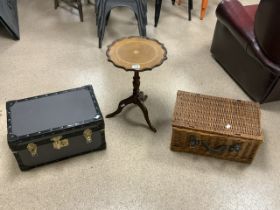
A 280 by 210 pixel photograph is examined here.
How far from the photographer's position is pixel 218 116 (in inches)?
71.1

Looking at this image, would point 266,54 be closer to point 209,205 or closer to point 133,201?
point 209,205

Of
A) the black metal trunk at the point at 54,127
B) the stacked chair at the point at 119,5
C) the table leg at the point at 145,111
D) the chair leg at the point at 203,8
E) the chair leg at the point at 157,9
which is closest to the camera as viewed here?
the black metal trunk at the point at 54,127

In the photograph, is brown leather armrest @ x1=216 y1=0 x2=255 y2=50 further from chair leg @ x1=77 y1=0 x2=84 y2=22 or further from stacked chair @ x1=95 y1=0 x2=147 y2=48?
chair leg @ x1=77 y1=0 x2=84 y2=22

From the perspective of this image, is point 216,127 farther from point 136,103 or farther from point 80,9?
point 80,9

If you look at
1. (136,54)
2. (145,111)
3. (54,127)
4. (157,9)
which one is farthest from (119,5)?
(54,127)

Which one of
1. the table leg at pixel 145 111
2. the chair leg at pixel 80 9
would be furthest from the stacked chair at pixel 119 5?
the table leg at pixel 145 111

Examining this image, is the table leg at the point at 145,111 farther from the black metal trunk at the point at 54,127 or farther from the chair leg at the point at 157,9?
the chair leg at the point at 157,9

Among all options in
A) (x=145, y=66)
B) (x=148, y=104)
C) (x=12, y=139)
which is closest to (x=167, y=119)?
(x=148, y=104)

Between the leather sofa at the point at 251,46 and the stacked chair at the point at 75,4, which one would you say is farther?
the stacked chair at the point at 75,4

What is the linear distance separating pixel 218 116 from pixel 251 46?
23.3 inches

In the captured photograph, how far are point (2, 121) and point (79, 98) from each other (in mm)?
660

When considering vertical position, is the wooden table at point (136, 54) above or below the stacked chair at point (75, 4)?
above

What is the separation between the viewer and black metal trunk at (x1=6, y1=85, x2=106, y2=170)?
1.64 m

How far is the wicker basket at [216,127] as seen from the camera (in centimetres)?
171
